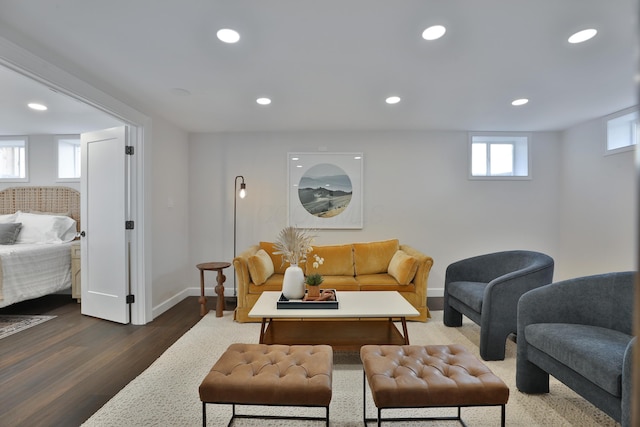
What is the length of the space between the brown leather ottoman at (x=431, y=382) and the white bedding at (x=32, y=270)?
419 cm

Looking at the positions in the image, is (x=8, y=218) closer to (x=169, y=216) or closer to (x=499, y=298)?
(x=169, y=216)

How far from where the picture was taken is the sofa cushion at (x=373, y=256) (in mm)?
3803

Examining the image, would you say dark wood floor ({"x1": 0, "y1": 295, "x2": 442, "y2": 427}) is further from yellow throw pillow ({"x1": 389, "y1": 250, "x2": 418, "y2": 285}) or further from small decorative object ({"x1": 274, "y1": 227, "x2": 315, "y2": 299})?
yellow throw pillow ({"x1": 389, "y1": 250, "x2": 418, "y2": 285})

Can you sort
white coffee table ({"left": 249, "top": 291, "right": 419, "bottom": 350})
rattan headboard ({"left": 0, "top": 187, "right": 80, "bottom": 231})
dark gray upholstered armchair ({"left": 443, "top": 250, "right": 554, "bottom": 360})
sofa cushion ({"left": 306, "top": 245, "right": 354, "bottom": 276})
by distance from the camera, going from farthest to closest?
rattan headboard ({"left": 0, "top": 187, "right": 80, "bottom": 231}) < sofa cushion ({"left": 306, "top": 245, "right": 354, "bottom": 276}) < dark gray upholstered armchair ({"left": 443, "top": 250, "right": 554, "bottom": 360}) < white coffee table ({"left": 249, "top": 291, "right": 419, "bottom": 350})

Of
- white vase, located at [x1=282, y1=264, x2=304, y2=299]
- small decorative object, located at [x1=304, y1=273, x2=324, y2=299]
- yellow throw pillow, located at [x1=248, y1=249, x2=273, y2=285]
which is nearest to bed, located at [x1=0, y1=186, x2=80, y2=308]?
yellow throw pillow, located at [x1=248, y1=249, x2=273, y2=285]

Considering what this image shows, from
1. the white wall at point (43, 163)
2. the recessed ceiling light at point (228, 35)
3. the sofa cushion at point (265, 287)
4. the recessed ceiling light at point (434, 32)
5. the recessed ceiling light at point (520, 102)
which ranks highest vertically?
the recessed ceiling light at point (520, 102)

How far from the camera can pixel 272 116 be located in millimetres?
3596

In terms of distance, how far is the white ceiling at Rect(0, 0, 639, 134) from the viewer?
5.54 feet

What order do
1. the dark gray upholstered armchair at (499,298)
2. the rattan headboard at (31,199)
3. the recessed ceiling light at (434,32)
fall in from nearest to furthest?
the recessed ceiling light at (434,32) → the dark gray upholstered armchair at (499,298) → the rattan headboard at (31,199)

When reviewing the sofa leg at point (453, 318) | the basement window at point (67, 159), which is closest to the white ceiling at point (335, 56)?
the basement window at point (67, 159)

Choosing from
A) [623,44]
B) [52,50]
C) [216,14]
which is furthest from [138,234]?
[623,44]

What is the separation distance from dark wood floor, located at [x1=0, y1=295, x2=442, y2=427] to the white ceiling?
7.68 ft

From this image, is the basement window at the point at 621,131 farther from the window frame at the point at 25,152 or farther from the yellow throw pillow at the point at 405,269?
the window frame at the point at 25,152

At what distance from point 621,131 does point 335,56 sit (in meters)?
3.63
